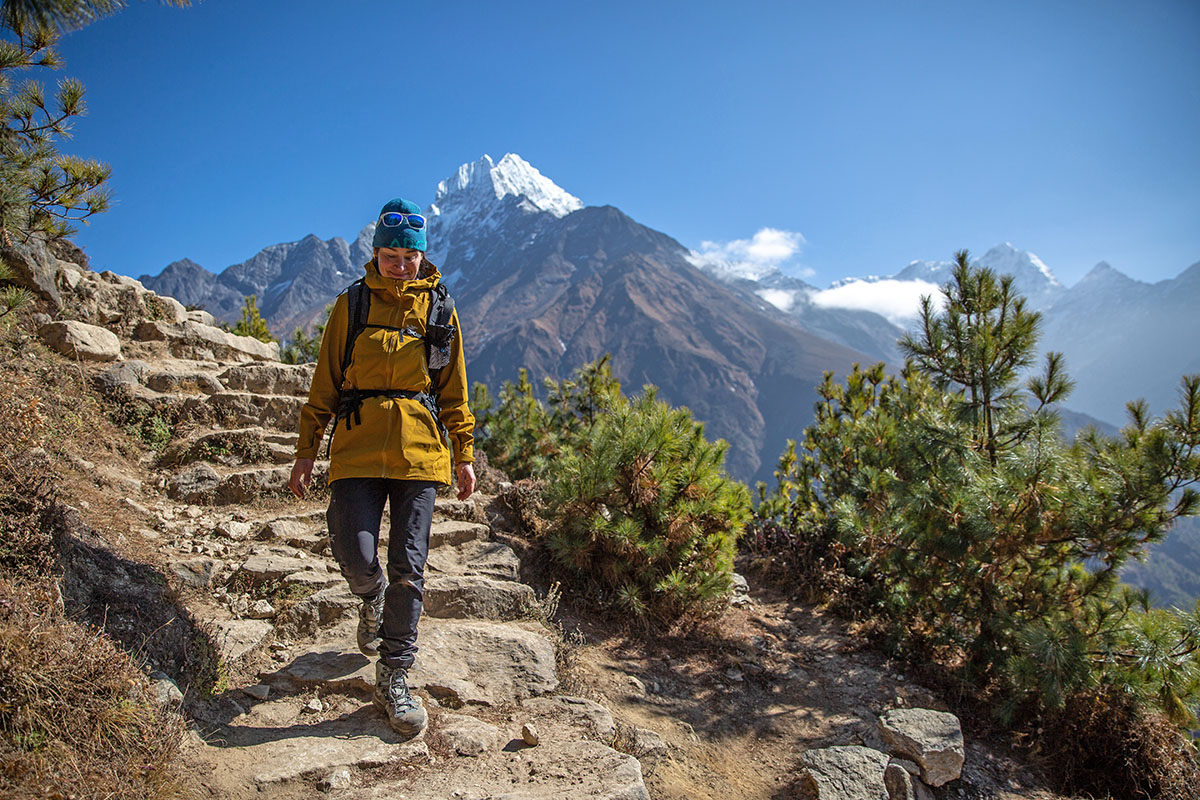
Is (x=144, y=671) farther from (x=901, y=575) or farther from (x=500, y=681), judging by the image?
(x=901, y=575)

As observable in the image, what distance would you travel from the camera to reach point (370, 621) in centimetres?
336

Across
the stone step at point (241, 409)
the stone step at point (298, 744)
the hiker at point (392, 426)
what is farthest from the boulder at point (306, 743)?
the stone step at point (241, 409)

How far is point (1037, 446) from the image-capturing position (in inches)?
179

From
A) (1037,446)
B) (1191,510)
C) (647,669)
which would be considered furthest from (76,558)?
(1191,510)

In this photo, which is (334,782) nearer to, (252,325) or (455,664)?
(455,664)

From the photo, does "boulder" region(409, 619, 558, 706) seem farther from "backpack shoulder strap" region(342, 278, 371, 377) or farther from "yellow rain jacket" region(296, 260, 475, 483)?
"backpack shoulder strap" region(342, 278, 371, 377)

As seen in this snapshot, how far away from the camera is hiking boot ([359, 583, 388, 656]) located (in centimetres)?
330

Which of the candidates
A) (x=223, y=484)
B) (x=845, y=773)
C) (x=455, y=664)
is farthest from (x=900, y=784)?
(x=223, y=484)

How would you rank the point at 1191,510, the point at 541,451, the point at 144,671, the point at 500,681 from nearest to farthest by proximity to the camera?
the point at 144,671 → the point at 500,681 → the point at 1191,510 → the point at 541,451

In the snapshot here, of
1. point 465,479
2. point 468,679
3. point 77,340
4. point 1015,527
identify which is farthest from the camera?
point 77,340

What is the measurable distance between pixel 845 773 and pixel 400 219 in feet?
13.0

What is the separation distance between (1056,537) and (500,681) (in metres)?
4.12

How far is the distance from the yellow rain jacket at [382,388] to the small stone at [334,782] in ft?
4.15

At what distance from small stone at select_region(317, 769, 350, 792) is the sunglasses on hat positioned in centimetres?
258
